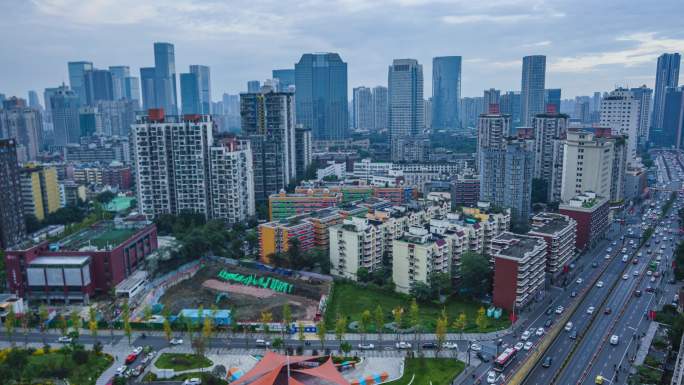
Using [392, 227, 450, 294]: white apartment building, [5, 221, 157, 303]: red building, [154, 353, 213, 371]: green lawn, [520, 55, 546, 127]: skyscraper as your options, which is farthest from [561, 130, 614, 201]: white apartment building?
[520, 55, 546, 127]: skyscraper

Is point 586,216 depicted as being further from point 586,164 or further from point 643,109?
→ point 643,109

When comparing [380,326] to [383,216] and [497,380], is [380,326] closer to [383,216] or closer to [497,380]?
[497,380]

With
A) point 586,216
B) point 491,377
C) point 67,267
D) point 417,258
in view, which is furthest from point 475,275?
point 67,267

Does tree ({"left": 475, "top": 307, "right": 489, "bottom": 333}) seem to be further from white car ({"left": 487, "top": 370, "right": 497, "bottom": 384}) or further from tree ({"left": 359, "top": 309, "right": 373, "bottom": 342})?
tree ({"left": 359, "top": 309, "right": 373, "bottom": 342})

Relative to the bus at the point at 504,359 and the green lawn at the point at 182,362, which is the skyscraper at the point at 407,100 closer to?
Result: the bus at the point at 504,359

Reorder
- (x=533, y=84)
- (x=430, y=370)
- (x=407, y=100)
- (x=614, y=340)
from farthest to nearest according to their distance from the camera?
(x=533, y=84), (x=407, y=100), (x=614, y=340), (x=430, y=370)

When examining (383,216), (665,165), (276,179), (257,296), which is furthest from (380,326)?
(665,165)

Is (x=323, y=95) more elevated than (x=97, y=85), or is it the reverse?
(x=97, y=85)
